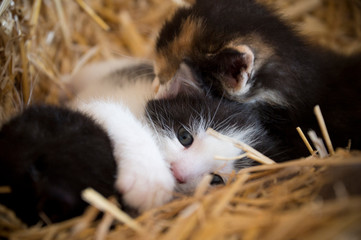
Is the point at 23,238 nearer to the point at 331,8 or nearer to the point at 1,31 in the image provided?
the point at 1,31

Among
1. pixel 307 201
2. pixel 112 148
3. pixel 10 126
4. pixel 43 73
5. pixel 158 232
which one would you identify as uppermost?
pixel 43 73

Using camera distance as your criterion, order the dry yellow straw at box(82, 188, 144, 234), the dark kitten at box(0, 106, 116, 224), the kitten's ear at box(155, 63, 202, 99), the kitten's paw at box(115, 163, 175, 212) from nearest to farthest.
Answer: the dry yellow straw at box(82, 188, 144, 234) < the dark kitten at box(0, 106, 116, 224) < the kitten's paw at box(115, 163, 175, 212) < the kitten's ear at box(155, 63, 202, 99)

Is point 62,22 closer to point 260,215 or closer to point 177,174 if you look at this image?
point 177,174

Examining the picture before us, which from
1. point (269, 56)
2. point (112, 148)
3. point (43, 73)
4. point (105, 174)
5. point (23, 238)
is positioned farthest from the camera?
point (43, 73)

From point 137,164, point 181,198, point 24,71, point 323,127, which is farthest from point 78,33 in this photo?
point 323,127

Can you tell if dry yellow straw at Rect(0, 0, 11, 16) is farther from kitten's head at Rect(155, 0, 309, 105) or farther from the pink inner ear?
the pink inner ear

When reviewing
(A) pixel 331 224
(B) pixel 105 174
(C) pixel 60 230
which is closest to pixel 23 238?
(C) pixel 60 230

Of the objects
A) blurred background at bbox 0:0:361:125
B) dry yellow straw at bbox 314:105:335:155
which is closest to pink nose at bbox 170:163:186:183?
dry yellow straw at bbox 314:105:335:155

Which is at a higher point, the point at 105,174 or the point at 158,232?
the point at 105,174
